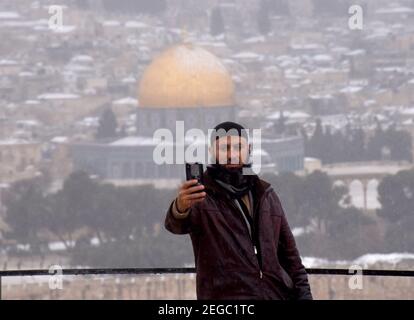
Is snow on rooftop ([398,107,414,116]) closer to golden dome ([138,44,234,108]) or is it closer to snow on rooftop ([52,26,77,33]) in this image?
golden dome ([138,44,234,108])

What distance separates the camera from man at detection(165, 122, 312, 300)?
7.16ft

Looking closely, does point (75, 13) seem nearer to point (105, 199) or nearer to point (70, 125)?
point (70, 125)

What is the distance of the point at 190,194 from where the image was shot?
2172 mm

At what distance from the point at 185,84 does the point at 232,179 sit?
40.6 meters

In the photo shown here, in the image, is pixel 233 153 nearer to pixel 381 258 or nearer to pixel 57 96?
pixel 381 258

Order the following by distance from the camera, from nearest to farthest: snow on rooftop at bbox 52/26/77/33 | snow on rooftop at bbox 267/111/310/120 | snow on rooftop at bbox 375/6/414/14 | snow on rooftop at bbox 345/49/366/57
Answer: snow on rooftop at bbox 267/111/310/120
snow on rooftop at bbox 52/26/77/33
snow on rooftop at bbox 345/49/366/57
snow on rooftop at bbox 375/6/414/14

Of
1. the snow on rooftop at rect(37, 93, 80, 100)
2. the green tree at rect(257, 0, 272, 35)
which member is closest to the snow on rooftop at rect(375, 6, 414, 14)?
the green tree at rect(257, 0, 272, 35)

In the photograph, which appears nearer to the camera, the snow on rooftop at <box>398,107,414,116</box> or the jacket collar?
the jacket collar

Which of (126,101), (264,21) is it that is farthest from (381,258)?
(264,21)

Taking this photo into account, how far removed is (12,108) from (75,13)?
748cm

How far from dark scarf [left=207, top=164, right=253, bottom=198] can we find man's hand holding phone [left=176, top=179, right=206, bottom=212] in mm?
49

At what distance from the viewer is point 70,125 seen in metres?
49.9

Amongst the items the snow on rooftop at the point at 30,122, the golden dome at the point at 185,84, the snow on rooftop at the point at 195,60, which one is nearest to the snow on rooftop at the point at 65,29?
the snow on rooftop at the point at 30,122
